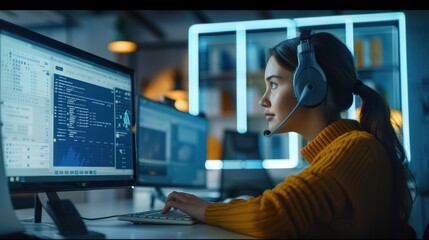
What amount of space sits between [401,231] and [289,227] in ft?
1.06

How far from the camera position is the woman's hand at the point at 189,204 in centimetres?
107

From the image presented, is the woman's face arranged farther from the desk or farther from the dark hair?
the desk

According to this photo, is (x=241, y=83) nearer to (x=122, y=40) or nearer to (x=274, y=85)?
(x=122, y=40)

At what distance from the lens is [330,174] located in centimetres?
92

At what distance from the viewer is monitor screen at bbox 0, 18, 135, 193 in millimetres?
935

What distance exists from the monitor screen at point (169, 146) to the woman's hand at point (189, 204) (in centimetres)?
58

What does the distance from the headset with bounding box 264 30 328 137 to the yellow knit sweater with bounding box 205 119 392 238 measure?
15 cm

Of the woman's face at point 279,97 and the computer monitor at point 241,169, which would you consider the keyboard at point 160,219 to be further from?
the computer monitor at point 241,169

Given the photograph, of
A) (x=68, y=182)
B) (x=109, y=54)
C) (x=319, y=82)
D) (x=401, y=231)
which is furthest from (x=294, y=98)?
(x=109, y=54)

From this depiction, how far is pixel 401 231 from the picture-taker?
1.05 meters

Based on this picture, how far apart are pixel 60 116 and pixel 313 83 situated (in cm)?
60

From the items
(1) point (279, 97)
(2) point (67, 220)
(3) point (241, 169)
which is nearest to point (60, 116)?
(2) point (67, 220)

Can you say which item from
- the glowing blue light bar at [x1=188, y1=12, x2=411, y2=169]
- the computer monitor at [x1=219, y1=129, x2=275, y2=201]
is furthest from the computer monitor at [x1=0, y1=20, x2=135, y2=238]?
the computer monitor at [x1=219, y1=129, x2=275, y2=201]
